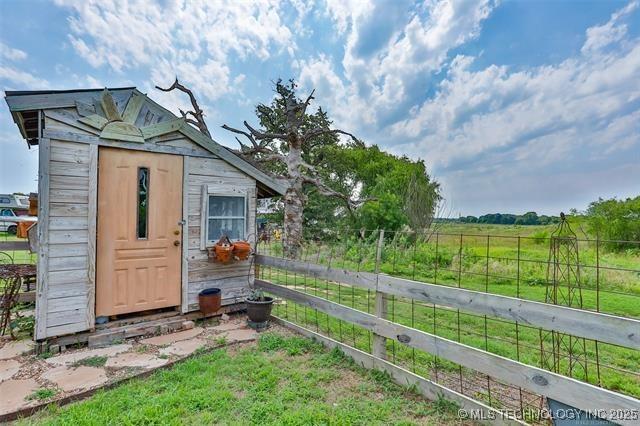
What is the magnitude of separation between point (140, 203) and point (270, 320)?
7.24 ft

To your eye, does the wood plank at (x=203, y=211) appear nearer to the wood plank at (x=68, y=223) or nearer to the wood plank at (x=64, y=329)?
the wood plank at (x=68, y=223)

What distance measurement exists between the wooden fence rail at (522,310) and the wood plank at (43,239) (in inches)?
120

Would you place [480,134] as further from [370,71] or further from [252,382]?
[252,382]

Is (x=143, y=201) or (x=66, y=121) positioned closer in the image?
(x=66, y=121)

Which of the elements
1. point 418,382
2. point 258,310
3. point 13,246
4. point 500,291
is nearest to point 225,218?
point 258,310

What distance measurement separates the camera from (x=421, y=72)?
8070 millimetres

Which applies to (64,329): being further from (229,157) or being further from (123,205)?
(229,157)

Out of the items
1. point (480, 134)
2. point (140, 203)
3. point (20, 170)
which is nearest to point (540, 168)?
point (480, 134)

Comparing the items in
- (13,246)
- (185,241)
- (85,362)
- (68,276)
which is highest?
(185,241)

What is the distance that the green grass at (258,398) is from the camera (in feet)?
6.67

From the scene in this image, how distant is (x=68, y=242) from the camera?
10.5 ft

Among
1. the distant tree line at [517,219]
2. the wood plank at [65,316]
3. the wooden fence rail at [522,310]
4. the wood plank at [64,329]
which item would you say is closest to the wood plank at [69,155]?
the wood plank at [65,316]

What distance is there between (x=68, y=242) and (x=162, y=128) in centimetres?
162

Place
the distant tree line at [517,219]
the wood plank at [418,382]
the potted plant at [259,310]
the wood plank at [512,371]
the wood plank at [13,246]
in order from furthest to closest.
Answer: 1. the wood plank at [13,246]
2. the potted plant at [259,310]
3. the distant tree line at [517,219]
4. the wood plank at [418,382]
5. the wood plank at [512,371]
